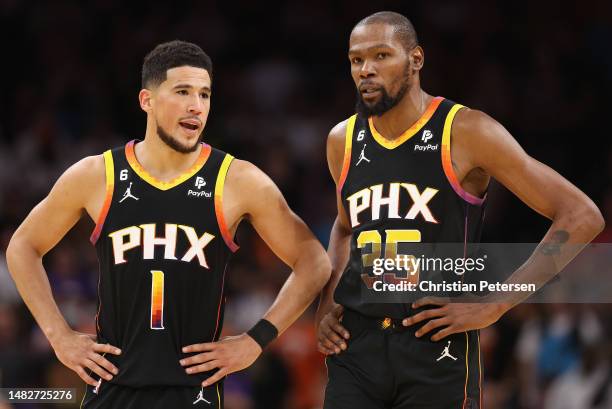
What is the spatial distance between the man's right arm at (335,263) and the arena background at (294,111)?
3256 millimetres

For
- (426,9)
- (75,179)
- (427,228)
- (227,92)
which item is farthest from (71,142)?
(427,228)

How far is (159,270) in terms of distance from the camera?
558 centimetres

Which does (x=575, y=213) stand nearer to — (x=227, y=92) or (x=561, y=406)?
(x=561, y=406)

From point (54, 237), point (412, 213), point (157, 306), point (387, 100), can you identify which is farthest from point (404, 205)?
point (54, 237)

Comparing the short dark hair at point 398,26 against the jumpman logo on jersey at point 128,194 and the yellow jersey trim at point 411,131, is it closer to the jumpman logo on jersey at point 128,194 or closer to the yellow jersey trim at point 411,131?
the yellow jersey trim at point 411,131

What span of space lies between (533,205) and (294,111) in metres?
6.94

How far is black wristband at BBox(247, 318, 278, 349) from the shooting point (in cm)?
575

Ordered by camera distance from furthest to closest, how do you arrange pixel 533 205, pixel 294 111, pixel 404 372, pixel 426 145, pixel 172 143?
1. pixel 294 111
2. pixel 172 143
3. pixel 426 145
4. pixel 533 205
5. pixel 404 372

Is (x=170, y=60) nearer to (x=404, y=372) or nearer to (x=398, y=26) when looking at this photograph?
(x=398, y=26)

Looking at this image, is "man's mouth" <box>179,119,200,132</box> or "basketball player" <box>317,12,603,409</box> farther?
"man's mouth" <box>179,119,200,132</box>

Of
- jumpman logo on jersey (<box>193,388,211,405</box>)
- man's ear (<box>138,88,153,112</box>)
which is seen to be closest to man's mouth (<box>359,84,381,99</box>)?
man's ear (<box>138,88,153,112</box>)

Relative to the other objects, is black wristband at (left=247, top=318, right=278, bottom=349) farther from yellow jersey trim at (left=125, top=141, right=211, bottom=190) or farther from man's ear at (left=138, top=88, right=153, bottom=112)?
man's ear at (left=138, top=88, right=153, bottom=112)

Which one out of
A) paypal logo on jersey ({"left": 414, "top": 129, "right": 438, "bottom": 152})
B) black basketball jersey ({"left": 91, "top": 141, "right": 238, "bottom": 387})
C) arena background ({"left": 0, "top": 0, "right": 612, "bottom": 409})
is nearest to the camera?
black basketball jersey ({"left": 91, "top": 141, "right": 238, "bottom": 387})

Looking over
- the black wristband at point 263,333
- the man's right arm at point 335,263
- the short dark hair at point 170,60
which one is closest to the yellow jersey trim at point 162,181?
the short dark hair at point 170,60
